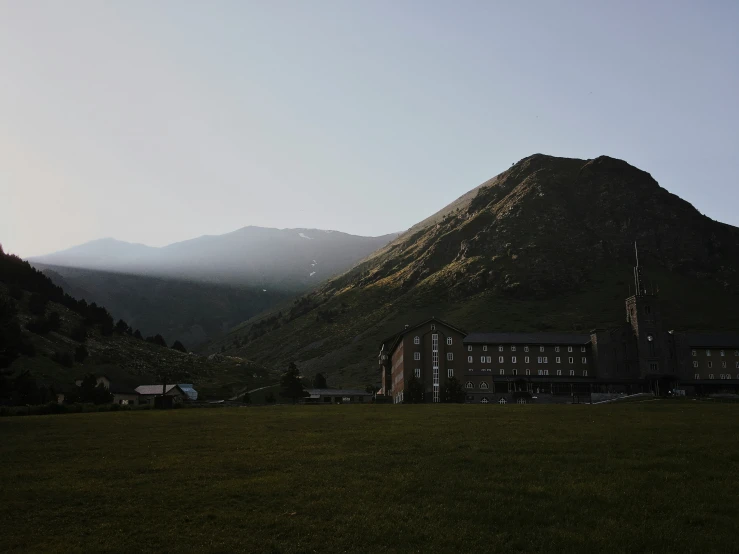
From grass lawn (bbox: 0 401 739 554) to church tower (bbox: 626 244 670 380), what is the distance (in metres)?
109

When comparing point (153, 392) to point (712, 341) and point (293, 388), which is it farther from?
point (712, 341)

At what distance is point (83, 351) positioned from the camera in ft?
430

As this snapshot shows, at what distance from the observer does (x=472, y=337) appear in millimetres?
144750

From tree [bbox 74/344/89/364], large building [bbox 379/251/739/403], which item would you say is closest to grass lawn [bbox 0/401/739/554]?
large building [bbox 379/251/739/403]

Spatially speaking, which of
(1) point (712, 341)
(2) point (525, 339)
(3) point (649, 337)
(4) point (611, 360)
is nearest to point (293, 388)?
(2) point (525, 339)

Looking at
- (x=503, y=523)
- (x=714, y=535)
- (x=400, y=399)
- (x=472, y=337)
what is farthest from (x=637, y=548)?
(x=472, y=337)

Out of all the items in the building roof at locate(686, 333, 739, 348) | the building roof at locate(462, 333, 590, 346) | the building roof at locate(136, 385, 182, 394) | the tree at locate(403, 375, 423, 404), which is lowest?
the tree at locate(403, 375, 423, 404)

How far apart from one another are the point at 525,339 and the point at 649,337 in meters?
28.2

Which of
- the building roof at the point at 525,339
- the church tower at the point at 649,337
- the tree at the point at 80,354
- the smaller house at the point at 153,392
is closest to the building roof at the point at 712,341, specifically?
the church tower at the point at 649,337

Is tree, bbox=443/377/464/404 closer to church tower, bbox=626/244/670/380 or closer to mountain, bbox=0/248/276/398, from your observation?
church tower, bbox=626/244/670/380

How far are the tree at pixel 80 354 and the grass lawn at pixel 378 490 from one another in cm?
9642

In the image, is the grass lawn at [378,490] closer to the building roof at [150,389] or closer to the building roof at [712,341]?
the building roof at [150,389]

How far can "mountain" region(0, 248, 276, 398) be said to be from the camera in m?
118

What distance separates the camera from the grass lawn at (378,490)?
64.7ft
